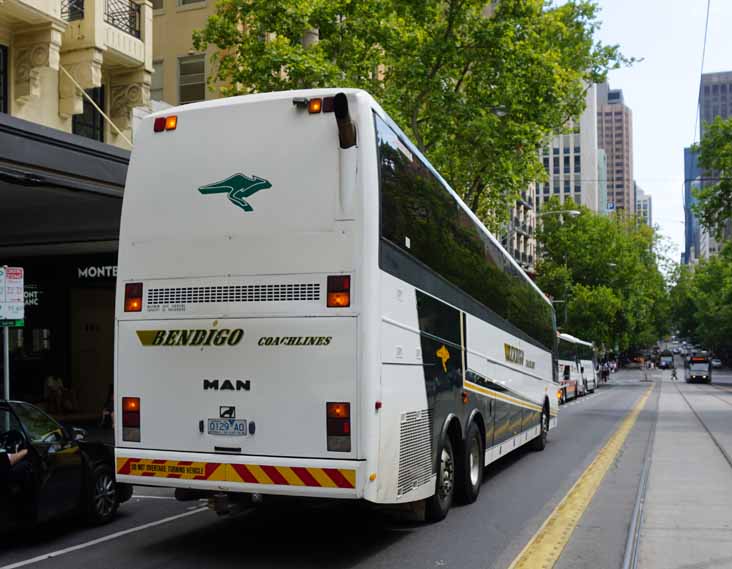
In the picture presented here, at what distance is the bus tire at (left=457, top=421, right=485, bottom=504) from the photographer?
10055 mm

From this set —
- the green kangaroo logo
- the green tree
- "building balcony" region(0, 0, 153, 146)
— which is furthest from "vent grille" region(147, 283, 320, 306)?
the green tree

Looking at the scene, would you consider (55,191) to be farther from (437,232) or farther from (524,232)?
(524,232)

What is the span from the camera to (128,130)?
819 inches

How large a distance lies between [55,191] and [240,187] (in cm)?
1082

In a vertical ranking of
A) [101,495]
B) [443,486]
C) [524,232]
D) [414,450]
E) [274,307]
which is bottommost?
[101,495]

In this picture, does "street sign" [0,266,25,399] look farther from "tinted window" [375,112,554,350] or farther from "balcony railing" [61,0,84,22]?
"balcony railing" [61,0,84,22]

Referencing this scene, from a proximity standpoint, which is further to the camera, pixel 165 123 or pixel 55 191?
pixel 55 191

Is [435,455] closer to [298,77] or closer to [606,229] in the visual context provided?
[298,77]

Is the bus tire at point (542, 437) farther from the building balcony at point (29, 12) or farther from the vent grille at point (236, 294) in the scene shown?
the building balcony at point (29, 12)

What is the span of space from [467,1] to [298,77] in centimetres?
581

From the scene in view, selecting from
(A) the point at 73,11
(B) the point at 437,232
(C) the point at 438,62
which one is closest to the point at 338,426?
(B) the point at 437,232

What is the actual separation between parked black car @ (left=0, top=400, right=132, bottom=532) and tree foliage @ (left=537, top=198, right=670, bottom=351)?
59.2 metres

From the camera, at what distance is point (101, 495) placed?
31.1ft

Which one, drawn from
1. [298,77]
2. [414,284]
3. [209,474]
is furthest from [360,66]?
[209,474]
